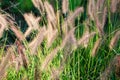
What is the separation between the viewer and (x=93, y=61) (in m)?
3.07

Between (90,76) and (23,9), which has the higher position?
(23,9)

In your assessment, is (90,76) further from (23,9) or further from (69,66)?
(23,9)

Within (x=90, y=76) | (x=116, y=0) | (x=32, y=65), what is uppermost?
(x=116, y=0)

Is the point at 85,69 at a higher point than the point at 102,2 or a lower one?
lower

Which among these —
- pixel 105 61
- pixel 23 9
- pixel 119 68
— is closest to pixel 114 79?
pixel 105 61

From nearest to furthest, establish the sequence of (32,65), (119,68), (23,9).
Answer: (119,68), (32,65), (23,9)

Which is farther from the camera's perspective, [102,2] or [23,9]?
[23,9]

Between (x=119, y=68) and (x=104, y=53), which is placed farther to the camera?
(x=104, y=53)

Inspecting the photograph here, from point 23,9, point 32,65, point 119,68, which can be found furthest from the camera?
point 23,9

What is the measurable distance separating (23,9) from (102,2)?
164cm

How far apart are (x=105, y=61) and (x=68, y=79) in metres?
0.37

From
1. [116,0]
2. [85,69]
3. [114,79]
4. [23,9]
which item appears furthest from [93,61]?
[23,9]

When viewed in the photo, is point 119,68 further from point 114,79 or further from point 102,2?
point 102,2

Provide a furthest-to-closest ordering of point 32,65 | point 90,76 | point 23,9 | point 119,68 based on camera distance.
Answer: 1. point 23,9
2. point 90,76
3. point 32,65
4. point 119,68
